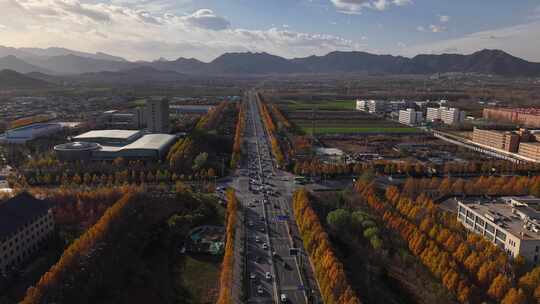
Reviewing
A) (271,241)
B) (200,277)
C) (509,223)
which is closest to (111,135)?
(271,241)

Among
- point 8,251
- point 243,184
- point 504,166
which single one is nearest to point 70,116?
point 243,184

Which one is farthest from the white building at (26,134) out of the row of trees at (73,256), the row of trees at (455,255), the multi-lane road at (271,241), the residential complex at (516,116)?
the residential complex at (516,116)

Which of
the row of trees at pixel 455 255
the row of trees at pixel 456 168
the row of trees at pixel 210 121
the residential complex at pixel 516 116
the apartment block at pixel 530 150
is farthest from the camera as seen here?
the residential complex at pixel 516 116

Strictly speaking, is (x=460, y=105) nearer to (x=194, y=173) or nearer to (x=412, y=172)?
(x=412, y=172)

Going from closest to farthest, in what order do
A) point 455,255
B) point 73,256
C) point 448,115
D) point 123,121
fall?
1. point 73,256
2. point 455,255
3. point 123,121
4. point 448,115

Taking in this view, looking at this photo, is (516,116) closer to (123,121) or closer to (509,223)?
(509,223)

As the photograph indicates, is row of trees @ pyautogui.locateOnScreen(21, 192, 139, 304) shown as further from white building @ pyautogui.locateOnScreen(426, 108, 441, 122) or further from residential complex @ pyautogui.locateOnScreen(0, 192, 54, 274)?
white building @ pyautogui.locateOnScreen(426, 108, 441, 122)

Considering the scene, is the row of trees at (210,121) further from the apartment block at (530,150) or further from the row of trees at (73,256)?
the apartment block at (530,150)
